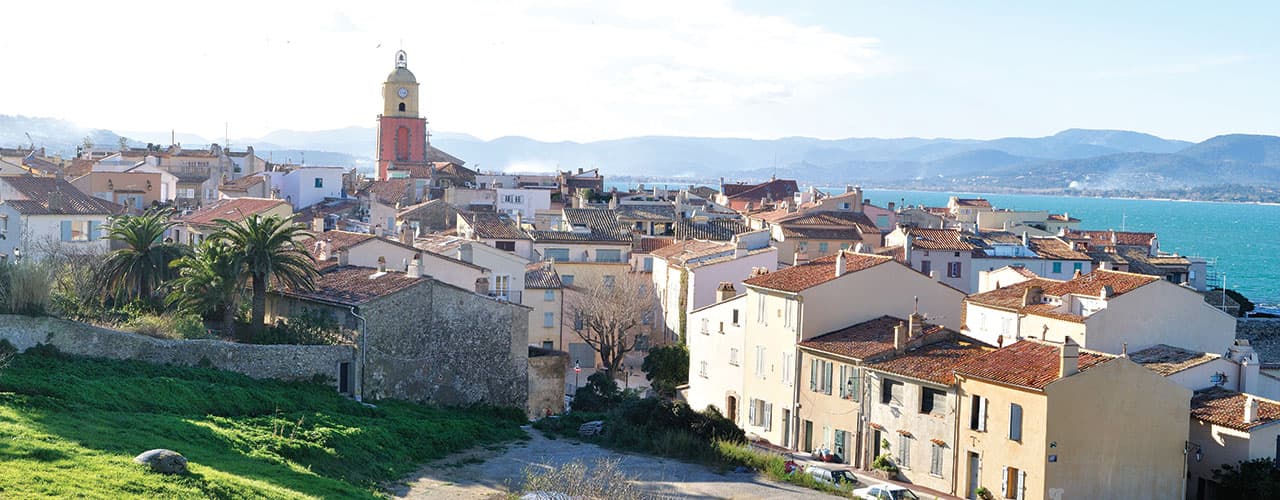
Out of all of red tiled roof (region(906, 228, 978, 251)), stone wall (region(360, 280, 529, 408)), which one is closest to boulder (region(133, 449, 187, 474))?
stone wall (region(360, 280, 529, 408))

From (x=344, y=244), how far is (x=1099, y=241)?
50.2 m

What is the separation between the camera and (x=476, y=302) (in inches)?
A: 1649

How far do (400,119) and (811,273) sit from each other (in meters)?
77.8

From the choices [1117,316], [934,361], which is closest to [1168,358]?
[1117,316]

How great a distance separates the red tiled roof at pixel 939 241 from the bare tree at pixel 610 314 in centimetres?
1283

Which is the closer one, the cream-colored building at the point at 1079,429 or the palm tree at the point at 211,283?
the cream-colored building at the point at 1079,429

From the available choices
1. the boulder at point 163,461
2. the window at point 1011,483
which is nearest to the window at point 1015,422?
the window at point 1011,483

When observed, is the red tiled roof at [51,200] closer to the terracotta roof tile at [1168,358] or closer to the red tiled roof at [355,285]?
the red tiled roof at [355,285]

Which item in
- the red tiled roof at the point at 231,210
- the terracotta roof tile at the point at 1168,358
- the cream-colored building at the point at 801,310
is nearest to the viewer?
the terracotta roof tile at the point at 1168,358

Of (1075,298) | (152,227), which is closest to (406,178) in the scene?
(152,227)

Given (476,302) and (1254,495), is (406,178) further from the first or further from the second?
(1254,495)

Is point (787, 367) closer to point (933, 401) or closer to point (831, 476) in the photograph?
point (933, 401)

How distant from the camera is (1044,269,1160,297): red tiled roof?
1651 inches

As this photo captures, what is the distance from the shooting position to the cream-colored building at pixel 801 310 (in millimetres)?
44156
